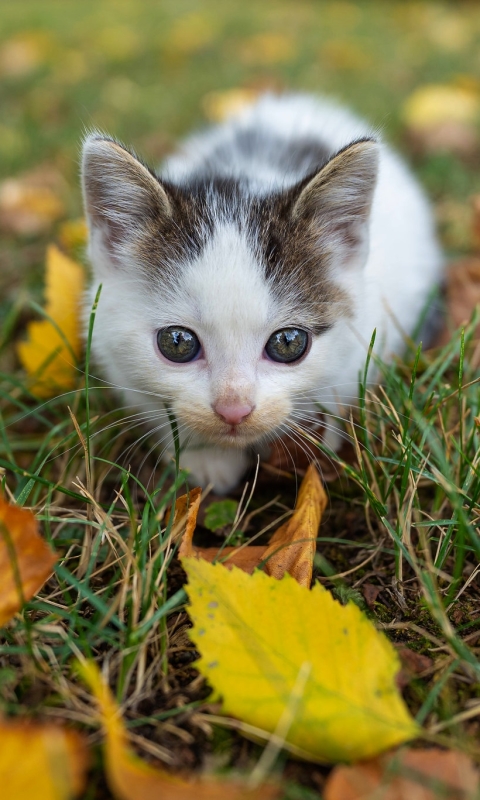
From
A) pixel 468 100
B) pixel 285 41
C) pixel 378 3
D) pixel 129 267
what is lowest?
pixel 129 267

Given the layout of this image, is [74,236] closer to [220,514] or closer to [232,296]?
[232,296]

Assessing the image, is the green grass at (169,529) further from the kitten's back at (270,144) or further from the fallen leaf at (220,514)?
the kitten's back at (270,144)

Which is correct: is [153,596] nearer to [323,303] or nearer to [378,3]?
[323,303]

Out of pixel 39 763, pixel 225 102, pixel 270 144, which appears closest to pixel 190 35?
pixel 225 102

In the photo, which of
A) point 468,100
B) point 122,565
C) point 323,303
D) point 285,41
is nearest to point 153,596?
Result: point 122,565

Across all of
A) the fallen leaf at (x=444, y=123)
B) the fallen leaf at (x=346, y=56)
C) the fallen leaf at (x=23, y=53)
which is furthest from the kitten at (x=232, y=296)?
the fallen leaf at (x=23, y=53)
